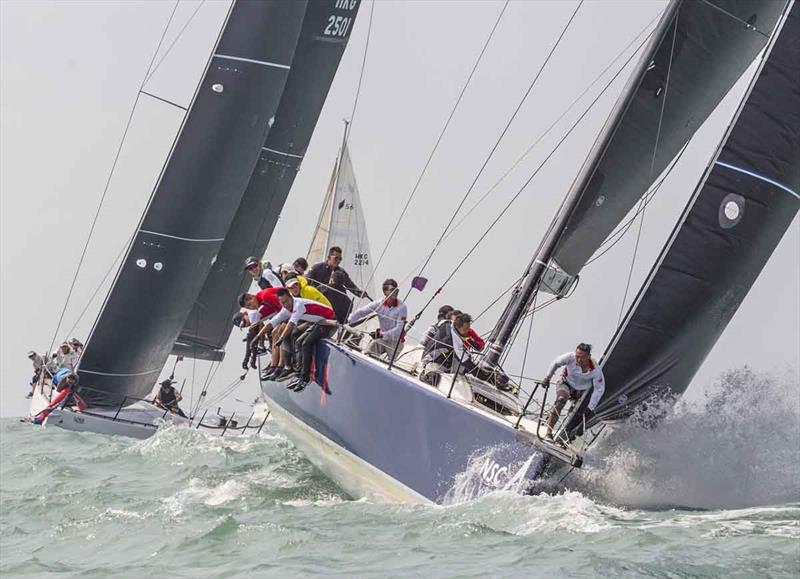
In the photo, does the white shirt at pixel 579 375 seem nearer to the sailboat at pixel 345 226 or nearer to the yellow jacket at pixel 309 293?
the yellow jacket at pixel 309 293

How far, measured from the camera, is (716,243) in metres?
9.48

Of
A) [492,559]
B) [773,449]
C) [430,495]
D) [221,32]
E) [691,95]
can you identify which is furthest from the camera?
[221,32]

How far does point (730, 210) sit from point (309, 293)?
11.2ft

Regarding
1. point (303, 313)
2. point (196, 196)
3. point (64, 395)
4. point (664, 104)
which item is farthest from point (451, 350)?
point (64, 395)

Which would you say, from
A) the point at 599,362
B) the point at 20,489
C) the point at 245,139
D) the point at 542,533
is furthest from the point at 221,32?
the point at 542,533

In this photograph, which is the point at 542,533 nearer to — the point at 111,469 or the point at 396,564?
the point at 396,564

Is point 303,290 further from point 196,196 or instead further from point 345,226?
point 345,226

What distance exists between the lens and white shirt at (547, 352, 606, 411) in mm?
9312

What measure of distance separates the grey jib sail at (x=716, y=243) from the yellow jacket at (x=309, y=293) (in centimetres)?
264

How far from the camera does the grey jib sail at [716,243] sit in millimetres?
9453

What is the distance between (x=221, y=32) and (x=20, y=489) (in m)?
6.43

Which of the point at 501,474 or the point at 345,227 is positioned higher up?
the point at 501,474

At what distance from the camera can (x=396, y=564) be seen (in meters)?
7.39

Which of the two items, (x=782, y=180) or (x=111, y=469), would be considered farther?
(x=111, y=469)
